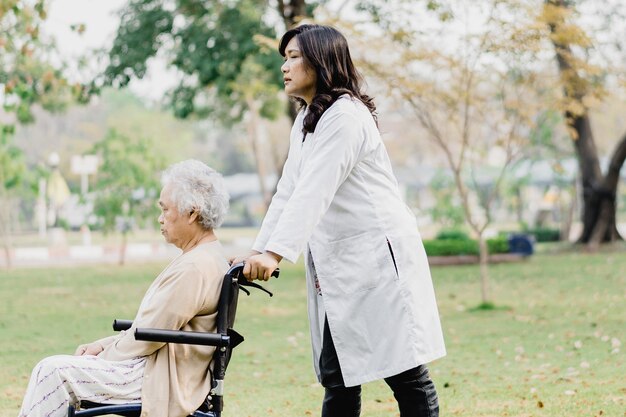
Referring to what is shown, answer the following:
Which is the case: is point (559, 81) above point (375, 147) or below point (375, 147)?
above

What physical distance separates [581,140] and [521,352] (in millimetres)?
13881

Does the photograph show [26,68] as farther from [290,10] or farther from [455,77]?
[455,77]

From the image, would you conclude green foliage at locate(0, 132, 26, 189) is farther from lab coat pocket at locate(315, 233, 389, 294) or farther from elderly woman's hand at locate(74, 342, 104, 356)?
lab coat pocket at locate(315, 233, 389, 294)

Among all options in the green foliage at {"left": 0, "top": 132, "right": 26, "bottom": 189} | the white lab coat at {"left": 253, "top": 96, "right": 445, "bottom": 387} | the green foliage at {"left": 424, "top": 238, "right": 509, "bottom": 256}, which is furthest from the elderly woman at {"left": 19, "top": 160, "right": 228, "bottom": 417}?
the green foliage at {"left": 0, "top": 132, "right": 26, "bottom": 189}

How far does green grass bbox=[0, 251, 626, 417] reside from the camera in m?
5.69

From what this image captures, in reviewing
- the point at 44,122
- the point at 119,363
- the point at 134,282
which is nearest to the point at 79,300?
the point at 134,282

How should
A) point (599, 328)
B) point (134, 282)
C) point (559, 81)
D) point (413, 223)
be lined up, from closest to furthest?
1. point (413, 223)
2. point (599, 328)
3. point (559, 81)
4. point (134, 282)

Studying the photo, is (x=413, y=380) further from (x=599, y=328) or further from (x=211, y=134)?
(x=211, y=134)

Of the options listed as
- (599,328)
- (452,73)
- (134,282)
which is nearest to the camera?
(599,328)

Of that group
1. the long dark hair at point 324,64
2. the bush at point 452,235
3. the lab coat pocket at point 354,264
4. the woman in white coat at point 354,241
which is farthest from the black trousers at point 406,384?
the bush at point 452,235

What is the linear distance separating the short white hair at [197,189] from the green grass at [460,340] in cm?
225

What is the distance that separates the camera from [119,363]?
134 inches

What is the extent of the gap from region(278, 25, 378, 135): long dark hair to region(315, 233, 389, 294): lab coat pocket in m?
0.41

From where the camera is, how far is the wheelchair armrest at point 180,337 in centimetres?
323
